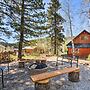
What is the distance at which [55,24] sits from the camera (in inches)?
1251

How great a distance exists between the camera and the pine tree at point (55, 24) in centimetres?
3141

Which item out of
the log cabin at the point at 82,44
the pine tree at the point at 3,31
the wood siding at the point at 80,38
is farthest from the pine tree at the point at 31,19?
the wood siding at the point at 80,38

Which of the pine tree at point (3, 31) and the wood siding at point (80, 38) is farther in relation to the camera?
the wood siding at point (80, 38)

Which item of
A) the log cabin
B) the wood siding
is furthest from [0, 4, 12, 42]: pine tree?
the wood siding

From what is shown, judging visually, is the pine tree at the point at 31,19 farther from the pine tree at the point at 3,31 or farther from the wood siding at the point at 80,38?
the wood siding at the point at 80,38

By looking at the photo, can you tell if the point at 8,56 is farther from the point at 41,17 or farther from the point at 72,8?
the point at 72,8

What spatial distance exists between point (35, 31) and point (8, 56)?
18.2 ft

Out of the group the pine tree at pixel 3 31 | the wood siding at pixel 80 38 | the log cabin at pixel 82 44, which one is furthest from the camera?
the wood siding at pixel 80 38

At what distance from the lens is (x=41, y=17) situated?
20.8 metres

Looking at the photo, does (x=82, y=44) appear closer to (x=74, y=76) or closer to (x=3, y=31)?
(x=3, y=31)

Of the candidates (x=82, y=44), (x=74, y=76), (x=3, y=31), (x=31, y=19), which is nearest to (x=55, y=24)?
(x=82, y=44)

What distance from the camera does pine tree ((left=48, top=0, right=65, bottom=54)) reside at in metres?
31.4

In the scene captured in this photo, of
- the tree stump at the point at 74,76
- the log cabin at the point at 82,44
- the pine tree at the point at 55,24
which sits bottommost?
the tree stump at the point at 74,76

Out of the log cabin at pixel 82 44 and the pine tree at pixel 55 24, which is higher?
the pine tree at pixel 55 24
